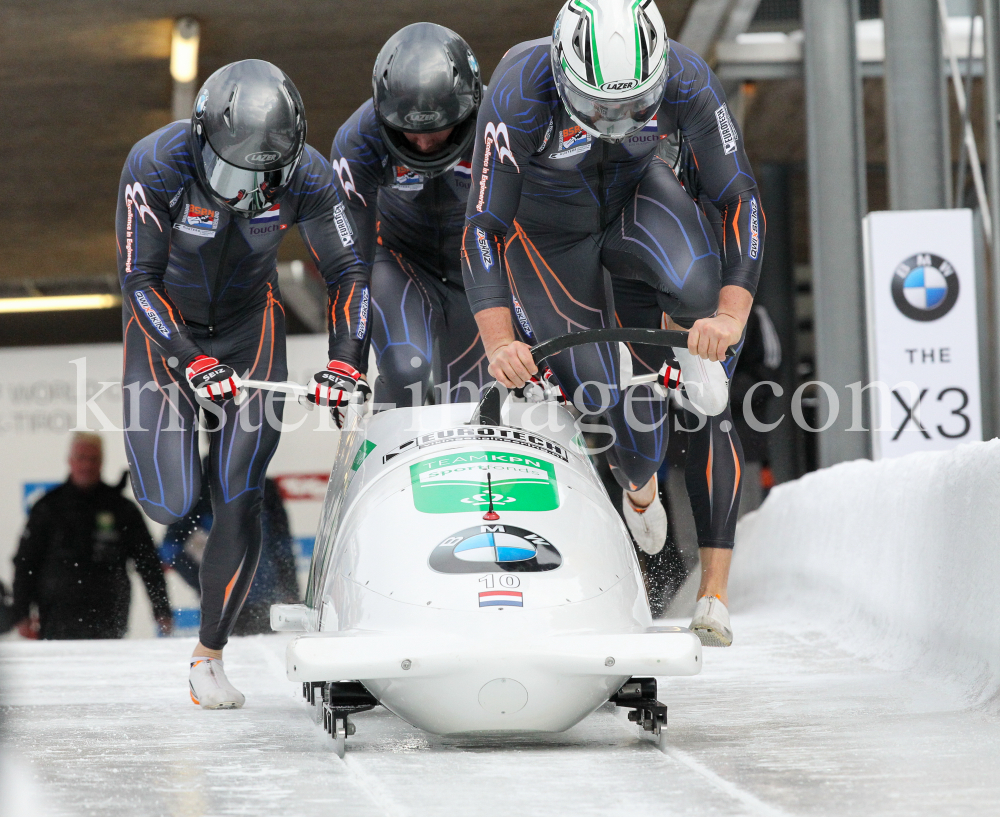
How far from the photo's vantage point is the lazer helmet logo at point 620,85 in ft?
8.74

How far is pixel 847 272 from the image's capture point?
7.08 m

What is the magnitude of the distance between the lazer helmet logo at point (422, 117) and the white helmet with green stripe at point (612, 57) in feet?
2.02

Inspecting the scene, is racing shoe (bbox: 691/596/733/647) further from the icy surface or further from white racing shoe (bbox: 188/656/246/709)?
white racing shoe (bbox: 188/656/246/709)

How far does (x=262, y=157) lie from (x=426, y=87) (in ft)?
1.85

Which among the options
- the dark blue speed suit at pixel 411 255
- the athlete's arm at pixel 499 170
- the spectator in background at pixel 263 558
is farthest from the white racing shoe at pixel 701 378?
the spectator in background at pixel 263 558

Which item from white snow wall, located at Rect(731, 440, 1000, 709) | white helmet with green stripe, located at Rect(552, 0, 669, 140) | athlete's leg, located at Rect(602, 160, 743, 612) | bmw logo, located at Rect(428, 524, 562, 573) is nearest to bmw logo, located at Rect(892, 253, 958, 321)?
white snow wall, located at Rect(731, 440, 1000, 709)

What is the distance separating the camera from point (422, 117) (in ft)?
10.8

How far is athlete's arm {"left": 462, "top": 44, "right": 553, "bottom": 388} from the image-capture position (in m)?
2.85

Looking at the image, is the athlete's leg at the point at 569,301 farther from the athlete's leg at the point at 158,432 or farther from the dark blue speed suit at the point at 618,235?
the athlete's leg at the point at 158,432

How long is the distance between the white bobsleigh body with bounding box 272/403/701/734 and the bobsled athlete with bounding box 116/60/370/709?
596mm

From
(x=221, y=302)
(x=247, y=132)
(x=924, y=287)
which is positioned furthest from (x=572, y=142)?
(x=924, y=287)

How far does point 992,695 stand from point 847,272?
4774 mm

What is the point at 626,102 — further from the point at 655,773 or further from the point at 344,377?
the point at 655,773

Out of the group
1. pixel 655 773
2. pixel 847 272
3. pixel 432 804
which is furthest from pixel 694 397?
pixel 847 272
